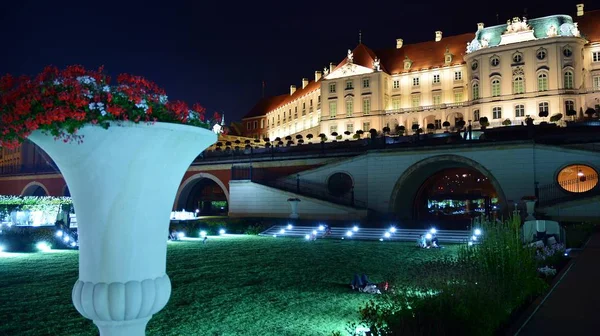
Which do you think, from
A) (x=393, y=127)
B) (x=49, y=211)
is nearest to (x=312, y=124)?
(x=393, y=127)

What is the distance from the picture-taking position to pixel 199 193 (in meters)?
50.5

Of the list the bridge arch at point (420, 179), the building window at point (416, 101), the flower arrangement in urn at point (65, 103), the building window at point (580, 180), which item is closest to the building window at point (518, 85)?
the building window at point (416, 101)

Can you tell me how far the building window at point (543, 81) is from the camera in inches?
2148

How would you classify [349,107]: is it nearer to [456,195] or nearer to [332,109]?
[332,109]

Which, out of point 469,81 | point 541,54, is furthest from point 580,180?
point 469,81

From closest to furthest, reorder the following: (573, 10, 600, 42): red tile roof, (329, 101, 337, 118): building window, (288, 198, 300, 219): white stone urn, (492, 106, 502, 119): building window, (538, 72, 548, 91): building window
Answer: (288, 198, 300, 219): white stone urn, (538, 72, 548, 91): building window, (573, 10, 600, 42): red tile roof, (492, 106, 502, 119): building window, (329, 101, 337, 118): building window

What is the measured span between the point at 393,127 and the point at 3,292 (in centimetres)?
5754

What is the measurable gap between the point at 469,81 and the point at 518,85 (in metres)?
5.84

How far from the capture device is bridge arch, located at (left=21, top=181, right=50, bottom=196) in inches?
2125

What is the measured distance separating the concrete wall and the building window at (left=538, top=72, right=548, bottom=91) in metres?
34.2

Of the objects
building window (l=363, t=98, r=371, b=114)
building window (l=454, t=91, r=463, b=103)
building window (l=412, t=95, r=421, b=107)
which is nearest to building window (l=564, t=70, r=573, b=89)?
building window (l=454, t=91, r=463, b=103)

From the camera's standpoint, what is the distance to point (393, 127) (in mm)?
64875

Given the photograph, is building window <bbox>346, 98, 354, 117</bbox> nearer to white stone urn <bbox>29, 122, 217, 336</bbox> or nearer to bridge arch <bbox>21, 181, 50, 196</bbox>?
bridge arch <bbox>21, 181, 50, 196</bbox>

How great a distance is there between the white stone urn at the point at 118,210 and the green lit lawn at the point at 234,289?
10.4ft
